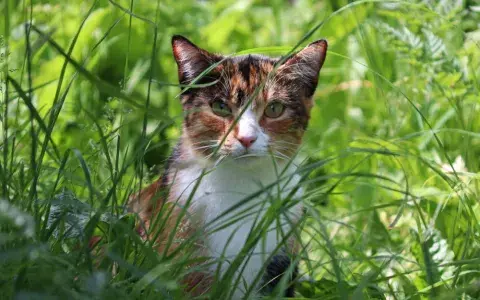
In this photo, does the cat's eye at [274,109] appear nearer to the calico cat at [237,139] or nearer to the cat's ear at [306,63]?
the calico cat at [237,139]

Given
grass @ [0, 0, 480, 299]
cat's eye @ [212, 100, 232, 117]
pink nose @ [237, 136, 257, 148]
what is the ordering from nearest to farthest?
grass @ [0, 0, 480, 299] < pink nose @ [237, 136, 257, 148] < cat's eye @ [212, 100, 232, 117]

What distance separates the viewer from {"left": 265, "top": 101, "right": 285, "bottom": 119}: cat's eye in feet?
9.27

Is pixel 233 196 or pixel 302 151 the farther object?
pixel 233 196

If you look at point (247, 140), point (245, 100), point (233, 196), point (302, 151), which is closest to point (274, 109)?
point (245, 100)

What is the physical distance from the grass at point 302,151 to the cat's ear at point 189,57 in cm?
23

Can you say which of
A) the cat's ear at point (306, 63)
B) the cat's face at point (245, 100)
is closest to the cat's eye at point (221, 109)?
the cat's face at point (245, 100)

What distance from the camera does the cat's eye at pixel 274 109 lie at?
2.82m

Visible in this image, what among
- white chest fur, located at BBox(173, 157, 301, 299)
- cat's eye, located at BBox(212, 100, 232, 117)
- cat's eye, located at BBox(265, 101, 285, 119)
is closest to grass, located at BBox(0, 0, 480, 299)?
white chest fur, located at BBox(173, 157, 301, 299)

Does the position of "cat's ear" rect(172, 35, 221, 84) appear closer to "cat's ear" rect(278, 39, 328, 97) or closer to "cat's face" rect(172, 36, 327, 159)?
"cat's face" rect(172, 36, 327, 159)

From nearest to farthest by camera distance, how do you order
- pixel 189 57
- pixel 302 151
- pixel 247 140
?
pixel 302 151
pixel 247 140
pixel 189 57

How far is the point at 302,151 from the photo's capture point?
2.34m

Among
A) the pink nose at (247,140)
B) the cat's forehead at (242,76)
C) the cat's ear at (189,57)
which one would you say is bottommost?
the pink nose at (247,140)

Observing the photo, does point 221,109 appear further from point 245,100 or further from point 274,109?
point 274,109

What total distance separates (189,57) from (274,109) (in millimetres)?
344
